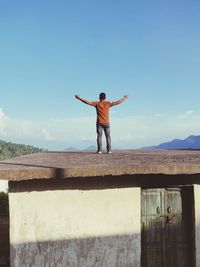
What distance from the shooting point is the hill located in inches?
2547

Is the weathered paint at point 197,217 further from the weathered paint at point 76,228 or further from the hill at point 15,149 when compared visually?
the hill at point 15,149

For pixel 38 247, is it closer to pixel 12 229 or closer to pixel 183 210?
pixel 12 229

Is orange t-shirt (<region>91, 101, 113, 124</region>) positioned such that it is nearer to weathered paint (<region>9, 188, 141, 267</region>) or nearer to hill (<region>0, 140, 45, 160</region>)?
weathered paint (<region>9, 188, 141, 267</region>)

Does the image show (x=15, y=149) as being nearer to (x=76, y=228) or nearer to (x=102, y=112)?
(x=102, y=112)

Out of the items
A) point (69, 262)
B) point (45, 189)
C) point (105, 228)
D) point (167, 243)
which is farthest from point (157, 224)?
point (45, 189)

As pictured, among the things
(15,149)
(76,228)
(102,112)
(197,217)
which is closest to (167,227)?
(197,217)

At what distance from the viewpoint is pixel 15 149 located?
6800cm

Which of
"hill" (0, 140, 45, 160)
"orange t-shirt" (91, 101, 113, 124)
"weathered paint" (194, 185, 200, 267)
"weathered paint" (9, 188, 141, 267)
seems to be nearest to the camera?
"weathered paint" (9, 188, 141, 267)

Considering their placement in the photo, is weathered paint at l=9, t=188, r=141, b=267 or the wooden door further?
the wooden door

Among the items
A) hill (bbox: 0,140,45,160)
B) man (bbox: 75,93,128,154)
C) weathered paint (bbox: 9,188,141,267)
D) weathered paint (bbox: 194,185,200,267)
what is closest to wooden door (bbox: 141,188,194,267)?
weathered paint (bbox: 194,185,200,267)

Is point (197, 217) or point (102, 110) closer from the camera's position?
point (197, 217)

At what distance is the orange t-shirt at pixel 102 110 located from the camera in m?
8.93

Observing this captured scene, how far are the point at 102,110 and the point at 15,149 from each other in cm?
6082

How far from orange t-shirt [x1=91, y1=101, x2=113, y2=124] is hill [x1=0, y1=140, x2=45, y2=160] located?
5607cm
